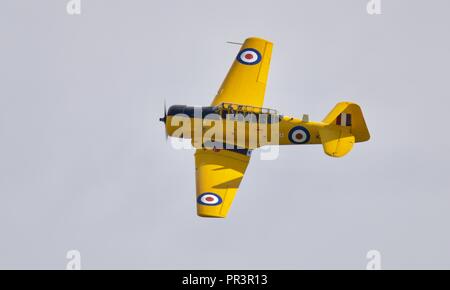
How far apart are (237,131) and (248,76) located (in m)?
2.35

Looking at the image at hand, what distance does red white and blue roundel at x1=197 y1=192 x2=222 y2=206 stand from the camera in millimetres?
32031

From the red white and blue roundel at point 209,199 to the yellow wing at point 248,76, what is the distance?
3604 mm

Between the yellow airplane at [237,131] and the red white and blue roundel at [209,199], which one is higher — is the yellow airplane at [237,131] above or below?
above

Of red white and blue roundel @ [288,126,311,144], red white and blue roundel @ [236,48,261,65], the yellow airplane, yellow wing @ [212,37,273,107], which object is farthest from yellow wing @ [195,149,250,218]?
red white and blue roundel @ [236,48,261,65]

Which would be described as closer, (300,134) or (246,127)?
(246,127)

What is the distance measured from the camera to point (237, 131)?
33.7 meters

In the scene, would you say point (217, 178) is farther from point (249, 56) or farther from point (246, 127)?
point (249, 56)

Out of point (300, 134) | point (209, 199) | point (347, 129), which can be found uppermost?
point (300, 134)

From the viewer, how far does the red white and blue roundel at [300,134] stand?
33719 mm

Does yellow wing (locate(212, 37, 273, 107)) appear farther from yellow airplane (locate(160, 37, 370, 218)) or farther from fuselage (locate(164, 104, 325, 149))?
fuselage (locate(164, 104, 325, 149))

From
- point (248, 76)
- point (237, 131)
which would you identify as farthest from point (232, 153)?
point (248, 76)

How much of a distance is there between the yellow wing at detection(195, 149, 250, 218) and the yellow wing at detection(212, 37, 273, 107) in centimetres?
194

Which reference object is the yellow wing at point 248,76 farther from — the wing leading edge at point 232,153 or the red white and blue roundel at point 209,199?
the red white and blue roundel at point 209,199

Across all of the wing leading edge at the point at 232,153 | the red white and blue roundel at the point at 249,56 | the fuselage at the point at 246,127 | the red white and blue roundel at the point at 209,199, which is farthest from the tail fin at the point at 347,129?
the red white and blue roundel at the point at 249,56
